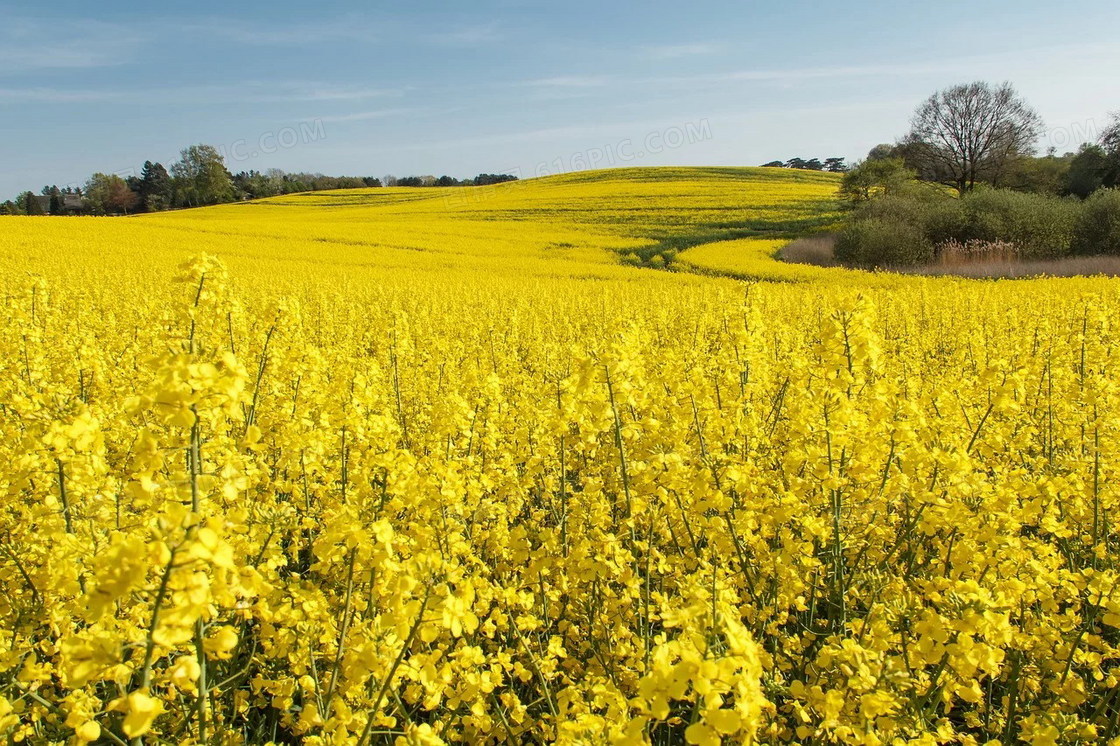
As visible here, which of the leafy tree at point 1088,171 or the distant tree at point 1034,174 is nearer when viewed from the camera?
the leafy tree at point 1088,171

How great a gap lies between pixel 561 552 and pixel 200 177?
255ft

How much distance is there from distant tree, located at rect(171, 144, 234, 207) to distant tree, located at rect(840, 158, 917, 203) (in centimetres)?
6137

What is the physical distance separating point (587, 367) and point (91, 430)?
180 cm

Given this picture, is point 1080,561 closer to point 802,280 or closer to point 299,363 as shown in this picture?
point 299,363

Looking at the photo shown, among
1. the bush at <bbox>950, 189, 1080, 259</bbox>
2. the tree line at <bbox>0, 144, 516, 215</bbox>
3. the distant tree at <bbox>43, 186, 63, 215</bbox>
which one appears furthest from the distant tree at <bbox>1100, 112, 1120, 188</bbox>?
the distant tree at <bbox>43, 186, 63, 215</bbox>

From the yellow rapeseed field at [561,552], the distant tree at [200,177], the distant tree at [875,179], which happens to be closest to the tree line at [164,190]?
the distant tree at [200,177]

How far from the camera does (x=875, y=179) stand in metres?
35.0

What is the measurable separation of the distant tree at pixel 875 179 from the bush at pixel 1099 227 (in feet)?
33.3

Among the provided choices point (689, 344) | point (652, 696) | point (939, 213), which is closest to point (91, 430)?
point (652, 696)

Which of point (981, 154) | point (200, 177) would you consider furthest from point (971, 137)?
point (200, 177)

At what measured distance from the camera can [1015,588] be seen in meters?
2.30

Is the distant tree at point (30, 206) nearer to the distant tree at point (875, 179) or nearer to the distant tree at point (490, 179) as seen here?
the distant tree at point (490, 179)

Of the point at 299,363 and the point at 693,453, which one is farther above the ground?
the point at 299,363

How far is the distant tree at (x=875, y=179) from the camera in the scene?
1339 inches
